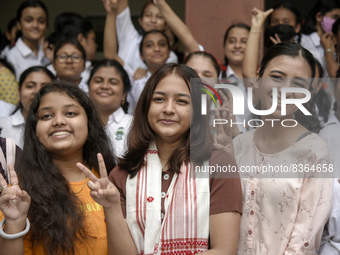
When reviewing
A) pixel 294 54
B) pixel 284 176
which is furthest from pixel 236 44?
pixel 284 176

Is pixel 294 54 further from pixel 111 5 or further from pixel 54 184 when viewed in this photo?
pixel 111 5

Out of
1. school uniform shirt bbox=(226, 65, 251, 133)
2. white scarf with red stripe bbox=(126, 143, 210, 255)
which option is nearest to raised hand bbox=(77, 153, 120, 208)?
white scarf with red stripe bbox=(126, 143, 210, 255)

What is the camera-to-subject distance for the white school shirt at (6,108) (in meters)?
4.22

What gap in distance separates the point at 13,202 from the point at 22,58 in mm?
3150

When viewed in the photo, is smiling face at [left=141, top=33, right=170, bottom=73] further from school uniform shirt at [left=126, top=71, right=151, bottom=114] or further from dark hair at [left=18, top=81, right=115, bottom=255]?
dark hair at [left=18, top=81, right=115, bottom=255]

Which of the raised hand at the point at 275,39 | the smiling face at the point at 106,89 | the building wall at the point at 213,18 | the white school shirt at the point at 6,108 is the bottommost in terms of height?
the white school shirt at the point at 6,108

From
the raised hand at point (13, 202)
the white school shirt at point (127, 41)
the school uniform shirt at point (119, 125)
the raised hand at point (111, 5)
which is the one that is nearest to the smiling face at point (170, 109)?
the raised hand at point (13, 202)

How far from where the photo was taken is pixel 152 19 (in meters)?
4.95

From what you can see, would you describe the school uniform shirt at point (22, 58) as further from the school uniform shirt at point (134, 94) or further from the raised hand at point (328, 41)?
the raised hand at point (328, 41)

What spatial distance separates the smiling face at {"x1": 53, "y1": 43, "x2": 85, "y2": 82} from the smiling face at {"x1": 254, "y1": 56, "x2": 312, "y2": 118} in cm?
209

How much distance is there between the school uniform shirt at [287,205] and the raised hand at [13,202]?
38.4 inches

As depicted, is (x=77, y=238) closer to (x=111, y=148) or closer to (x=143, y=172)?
(x=143, y=172)

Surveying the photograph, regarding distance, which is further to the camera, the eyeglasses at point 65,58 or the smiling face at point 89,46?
the smiling face at point 89,46

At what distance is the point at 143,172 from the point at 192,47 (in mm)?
1984
